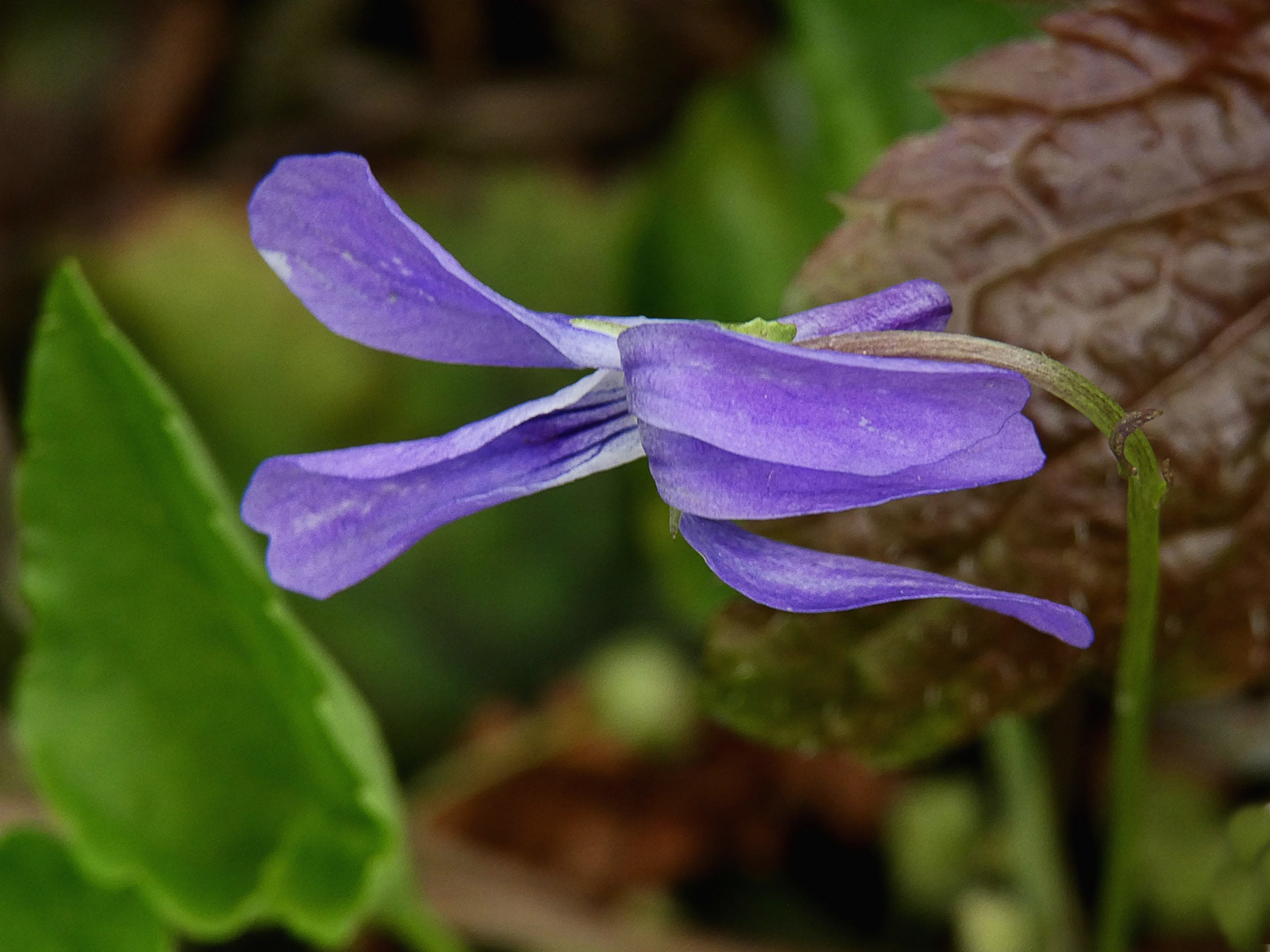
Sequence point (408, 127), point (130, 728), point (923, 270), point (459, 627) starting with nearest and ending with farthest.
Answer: point (923, 270)
point (130, 728)
point (459, 627)
point (408, 127)

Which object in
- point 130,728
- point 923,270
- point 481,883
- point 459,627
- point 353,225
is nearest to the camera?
point 353,225

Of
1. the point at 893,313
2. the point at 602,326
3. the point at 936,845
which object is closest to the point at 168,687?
the point at 602,326

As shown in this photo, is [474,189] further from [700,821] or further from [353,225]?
[353,225]

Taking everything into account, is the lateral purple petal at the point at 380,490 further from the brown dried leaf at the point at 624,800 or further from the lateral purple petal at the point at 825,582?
the brown dried leaf at the point at 624,800

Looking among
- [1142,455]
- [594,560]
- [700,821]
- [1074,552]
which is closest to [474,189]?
[594,560]

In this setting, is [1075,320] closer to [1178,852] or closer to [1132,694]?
[1132,694]

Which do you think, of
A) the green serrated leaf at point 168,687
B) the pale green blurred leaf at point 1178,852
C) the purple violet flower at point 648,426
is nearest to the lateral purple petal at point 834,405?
the purple violet flower at point 648,426

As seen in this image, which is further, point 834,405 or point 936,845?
point 936,845

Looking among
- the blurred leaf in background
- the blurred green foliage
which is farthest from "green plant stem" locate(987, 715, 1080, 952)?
the blurred leaf in background
